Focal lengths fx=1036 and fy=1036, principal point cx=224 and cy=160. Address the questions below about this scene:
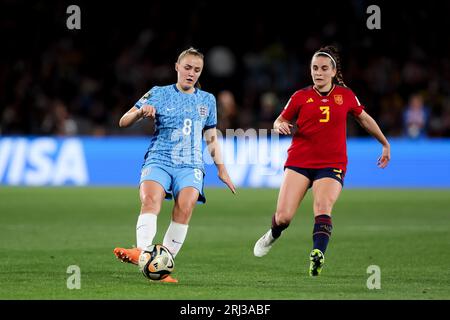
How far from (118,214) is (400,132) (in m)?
10.6

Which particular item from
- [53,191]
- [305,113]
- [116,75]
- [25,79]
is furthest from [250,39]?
[305,113]

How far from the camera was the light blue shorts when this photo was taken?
9555mm

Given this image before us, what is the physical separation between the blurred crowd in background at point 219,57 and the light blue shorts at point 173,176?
51.1 feet

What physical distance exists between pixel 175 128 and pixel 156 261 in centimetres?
131

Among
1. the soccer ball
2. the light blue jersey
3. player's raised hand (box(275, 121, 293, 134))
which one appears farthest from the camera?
player's raised hand (box(275, 121, 293, 134))

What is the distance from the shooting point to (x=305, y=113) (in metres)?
10.5

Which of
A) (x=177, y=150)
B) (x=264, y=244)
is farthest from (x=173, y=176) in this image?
(x=264, y=244)

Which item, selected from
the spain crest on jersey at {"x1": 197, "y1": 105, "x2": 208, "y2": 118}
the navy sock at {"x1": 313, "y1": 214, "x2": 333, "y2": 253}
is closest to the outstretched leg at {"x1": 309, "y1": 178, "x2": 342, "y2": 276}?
the navy sock at {"x1": 313, "y1": 214, "x2": 333, "y2": 253}

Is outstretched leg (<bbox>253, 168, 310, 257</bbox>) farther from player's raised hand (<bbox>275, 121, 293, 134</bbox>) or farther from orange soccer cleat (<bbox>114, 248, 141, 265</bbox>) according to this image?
orange soccer cleat (<bbox>114, 248, 141, 265</bbox>)

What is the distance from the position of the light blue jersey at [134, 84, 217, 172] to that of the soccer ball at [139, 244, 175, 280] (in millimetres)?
901

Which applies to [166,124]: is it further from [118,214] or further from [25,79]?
[25,79]

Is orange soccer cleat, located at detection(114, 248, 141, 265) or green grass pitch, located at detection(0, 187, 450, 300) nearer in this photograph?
green grass pitch, located at detection(0, 187, 450, 300)

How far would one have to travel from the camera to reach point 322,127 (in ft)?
34.1

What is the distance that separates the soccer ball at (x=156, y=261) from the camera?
30.0 feet
